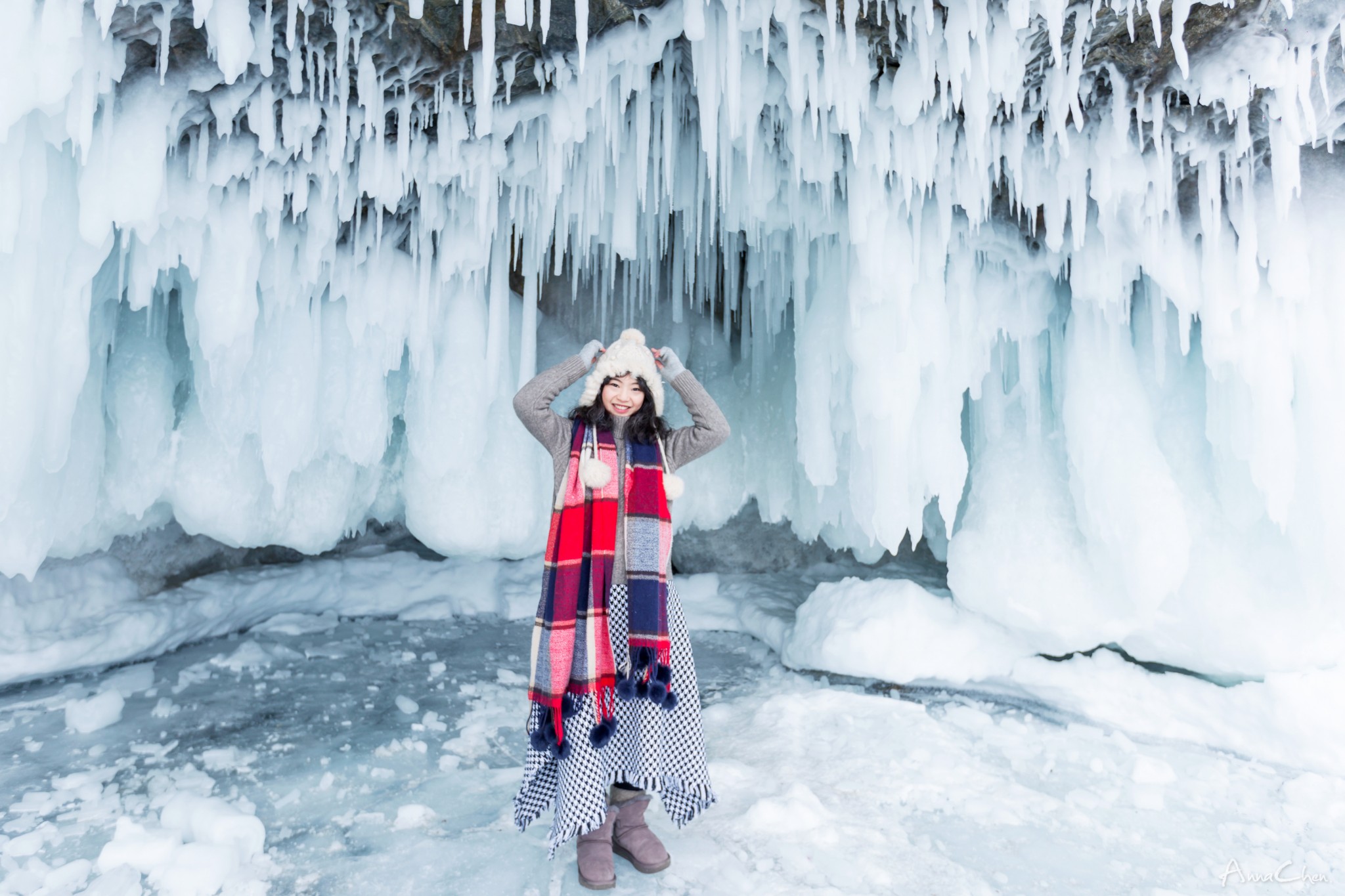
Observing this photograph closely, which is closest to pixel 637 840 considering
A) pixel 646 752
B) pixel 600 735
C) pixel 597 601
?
pixel 646 752

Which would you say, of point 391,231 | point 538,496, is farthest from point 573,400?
point 391,231

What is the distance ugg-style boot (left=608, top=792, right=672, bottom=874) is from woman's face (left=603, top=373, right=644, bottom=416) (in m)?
1.10

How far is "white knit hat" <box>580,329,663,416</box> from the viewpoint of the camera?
81.7 inches

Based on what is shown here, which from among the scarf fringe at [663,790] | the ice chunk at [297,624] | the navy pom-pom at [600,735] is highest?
the navy pom-pom at [600,735]

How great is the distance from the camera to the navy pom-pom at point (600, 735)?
189 cm

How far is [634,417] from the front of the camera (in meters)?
2.14

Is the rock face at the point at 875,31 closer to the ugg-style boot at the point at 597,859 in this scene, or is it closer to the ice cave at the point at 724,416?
the ice cave at the point at 724,416

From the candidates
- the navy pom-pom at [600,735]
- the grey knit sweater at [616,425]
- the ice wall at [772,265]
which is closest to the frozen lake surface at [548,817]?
the navy pom-pom at [600,735]

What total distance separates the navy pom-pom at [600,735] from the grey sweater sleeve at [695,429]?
75cm

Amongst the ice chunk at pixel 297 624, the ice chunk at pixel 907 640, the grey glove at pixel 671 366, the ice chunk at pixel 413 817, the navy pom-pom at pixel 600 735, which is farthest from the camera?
the ice chunk at pixel 297 624

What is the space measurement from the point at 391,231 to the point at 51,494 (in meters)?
1.99

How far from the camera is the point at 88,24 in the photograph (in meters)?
2.32

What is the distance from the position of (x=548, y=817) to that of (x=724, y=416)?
1921mm

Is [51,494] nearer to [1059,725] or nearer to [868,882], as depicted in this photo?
[868,882]
